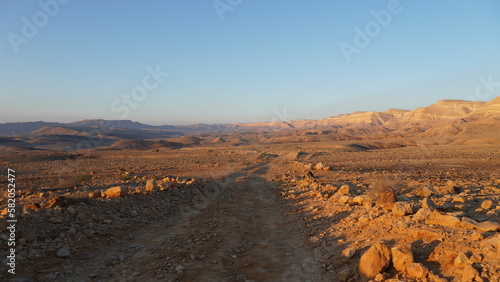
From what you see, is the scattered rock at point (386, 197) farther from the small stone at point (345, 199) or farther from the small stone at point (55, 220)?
the small stone at point (55, 220)

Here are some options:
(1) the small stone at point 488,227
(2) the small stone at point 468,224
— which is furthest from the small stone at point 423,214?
(1) the small stone at point 488,227

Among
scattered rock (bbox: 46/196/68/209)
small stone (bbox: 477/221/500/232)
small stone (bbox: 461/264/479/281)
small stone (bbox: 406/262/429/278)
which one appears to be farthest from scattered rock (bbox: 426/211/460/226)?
scattered rock (bbox: 46/196/68/209)

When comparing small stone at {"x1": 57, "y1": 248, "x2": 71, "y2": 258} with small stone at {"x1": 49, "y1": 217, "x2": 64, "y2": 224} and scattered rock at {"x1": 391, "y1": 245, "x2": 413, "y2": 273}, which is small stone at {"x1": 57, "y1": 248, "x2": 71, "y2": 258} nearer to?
small stone at {"x1": 49, "y1": 217, "x2": 64, "y2": 224}

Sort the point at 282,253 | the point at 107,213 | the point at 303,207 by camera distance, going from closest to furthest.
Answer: the point at 282,253 → the point at 107,213 → the point at 303,207

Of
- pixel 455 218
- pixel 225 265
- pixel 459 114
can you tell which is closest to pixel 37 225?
pixel 225 265

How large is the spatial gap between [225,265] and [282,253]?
1379 mm

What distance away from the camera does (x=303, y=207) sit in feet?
33.0

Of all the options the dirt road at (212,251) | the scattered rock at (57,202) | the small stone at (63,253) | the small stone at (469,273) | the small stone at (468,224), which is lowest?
the dirt road at (212,251)

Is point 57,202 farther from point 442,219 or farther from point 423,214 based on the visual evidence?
point 442,219

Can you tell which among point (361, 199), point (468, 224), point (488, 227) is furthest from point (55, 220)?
point (488, 227)

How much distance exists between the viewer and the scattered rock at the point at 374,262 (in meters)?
4.46

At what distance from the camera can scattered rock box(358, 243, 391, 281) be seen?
446 centimetres

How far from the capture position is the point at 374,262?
4.55 metres

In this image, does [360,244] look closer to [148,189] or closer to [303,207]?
[303,207]
